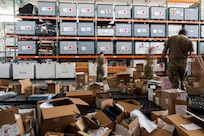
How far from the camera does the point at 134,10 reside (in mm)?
7078

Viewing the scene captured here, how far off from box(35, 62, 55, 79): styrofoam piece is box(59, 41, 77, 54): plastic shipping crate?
74cm

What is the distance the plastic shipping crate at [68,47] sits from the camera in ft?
22.3

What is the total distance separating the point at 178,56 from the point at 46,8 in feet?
15.6

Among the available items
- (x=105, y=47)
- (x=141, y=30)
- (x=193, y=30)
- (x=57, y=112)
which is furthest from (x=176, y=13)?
(x=57, y=112)

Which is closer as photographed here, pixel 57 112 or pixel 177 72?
pixel 57 112

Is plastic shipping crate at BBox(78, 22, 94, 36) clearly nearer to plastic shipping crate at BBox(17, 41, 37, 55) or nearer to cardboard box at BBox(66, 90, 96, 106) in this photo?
plastic shipping crate at BBox(17, 41, 37, 55)

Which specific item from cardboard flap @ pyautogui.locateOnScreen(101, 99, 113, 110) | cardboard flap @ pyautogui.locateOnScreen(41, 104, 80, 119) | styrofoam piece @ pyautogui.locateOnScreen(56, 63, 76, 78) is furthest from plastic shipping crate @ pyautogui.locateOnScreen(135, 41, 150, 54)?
cardboard flap @ pyautogui.locateOnScreen(41, 104, 80, 119)

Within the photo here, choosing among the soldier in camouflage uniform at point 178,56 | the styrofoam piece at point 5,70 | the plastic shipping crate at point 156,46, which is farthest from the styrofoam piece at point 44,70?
the soldier in camouflage uniform at point 178,56

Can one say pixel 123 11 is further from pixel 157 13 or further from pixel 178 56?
pixel 178 56

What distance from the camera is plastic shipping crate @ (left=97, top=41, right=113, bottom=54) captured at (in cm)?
695

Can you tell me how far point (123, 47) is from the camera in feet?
23.2

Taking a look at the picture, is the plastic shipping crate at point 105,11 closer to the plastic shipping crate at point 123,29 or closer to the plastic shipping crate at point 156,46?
the plastic shipping crate at point 123,29

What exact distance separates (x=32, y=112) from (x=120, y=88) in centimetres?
258

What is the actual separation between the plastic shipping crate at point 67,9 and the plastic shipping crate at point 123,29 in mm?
1587
